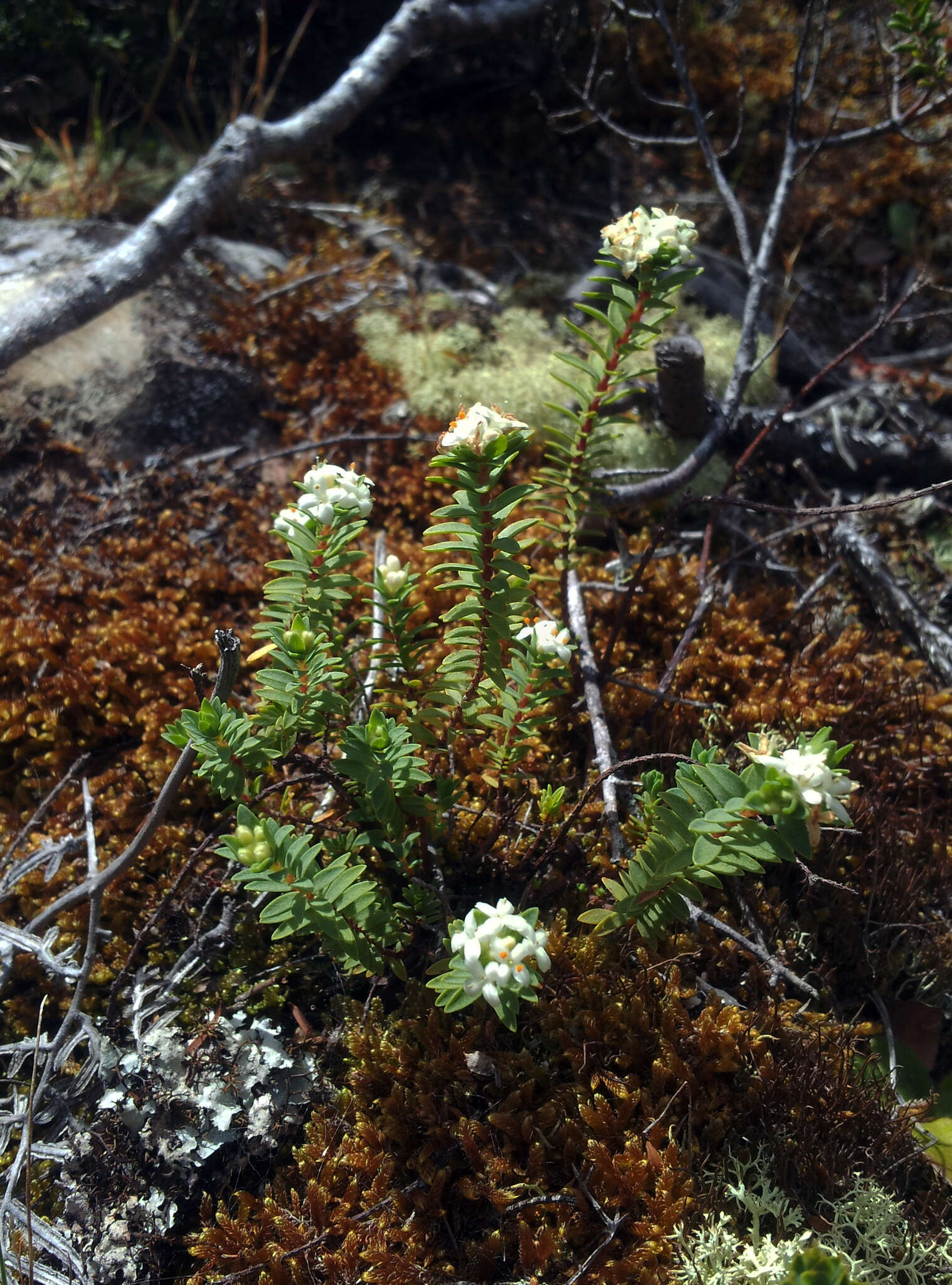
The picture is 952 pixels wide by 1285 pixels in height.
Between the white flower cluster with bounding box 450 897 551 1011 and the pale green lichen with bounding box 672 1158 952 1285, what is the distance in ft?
2.66

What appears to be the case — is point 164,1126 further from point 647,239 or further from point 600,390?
point 647,239

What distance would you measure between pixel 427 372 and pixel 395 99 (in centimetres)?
248

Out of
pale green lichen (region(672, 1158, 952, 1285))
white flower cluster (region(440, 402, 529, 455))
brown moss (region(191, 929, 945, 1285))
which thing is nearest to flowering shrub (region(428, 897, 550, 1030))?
brown moss (region(191, 929, 945, 1285))

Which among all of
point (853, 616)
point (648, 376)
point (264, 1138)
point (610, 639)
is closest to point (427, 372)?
point (648, 376)

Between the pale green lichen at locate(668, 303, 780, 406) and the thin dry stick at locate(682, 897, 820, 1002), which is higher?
the pale green lichen at locate(668, 303, 780, 406)

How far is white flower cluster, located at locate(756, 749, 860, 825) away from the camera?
5.02ft

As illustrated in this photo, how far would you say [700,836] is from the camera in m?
1.77

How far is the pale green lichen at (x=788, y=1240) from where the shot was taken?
6.01ft

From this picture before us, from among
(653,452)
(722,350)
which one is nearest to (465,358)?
(653,452)

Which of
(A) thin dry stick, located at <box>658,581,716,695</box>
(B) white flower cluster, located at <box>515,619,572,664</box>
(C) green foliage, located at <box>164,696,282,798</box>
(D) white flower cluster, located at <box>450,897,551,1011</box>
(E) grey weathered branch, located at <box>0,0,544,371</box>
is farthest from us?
(E) grey weathered branch, located at <box>0,0,544,371</box>

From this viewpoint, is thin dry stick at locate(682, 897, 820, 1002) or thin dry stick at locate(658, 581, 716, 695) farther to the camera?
thin dry stick at locate(658, 581, 716, 695)

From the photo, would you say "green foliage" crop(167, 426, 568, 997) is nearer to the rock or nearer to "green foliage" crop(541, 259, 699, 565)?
"green foliage" crop(541, 259, 699, 565)

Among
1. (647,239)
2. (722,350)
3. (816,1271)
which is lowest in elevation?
(816,1271)

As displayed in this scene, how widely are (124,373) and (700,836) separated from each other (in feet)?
11.5
